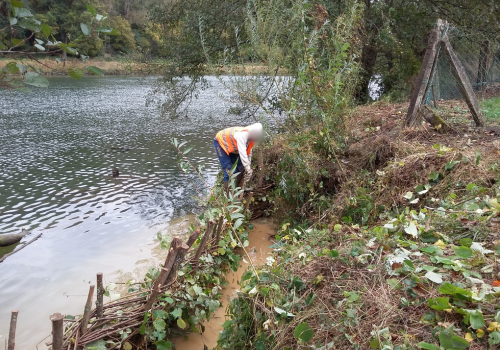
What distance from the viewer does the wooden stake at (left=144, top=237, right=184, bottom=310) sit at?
293cm

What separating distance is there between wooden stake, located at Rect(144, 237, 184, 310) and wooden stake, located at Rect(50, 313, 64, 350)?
0.78 m

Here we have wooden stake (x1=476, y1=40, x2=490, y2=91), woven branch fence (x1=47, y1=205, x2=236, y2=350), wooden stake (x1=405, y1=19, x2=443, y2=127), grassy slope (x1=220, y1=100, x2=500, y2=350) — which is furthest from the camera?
wooden stake (x1=476, y1=40, x2=490, y2=91)

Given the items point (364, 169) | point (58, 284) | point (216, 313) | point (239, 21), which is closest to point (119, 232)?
point (58, 284)

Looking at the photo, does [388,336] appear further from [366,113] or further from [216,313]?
[366,113]

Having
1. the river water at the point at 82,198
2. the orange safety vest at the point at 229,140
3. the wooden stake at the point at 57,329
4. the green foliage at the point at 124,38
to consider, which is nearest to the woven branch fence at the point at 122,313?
the wooden stake at the point at 57,329

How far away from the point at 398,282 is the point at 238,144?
3.63 meters

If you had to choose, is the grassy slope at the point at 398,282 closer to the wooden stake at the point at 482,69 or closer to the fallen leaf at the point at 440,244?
the fallen leaf at the point at 440,244

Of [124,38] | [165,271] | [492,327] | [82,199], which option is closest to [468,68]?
[492,327]

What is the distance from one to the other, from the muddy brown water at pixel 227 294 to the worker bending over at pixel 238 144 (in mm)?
994

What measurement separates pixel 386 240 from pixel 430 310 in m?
0.73

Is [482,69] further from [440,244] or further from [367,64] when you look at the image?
[440,244]

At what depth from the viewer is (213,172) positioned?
1005cm

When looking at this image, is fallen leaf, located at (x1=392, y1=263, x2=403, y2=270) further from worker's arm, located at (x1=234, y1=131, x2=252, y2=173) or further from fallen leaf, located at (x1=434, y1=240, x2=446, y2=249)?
worker's arm, located at (x1=234, y1=131, x2=252, y2=173)

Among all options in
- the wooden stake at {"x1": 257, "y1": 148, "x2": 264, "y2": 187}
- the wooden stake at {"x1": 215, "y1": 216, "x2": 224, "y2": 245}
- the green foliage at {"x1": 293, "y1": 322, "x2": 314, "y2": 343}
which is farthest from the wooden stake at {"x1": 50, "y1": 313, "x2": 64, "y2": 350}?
the wooden stake at {"x1": 257, "y1": 148, "x2": 264, "y2": 187}
